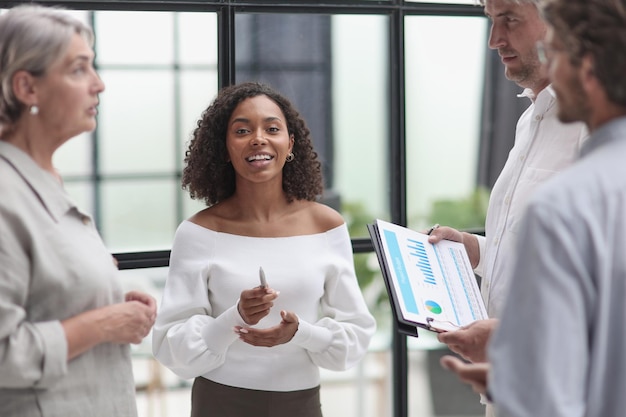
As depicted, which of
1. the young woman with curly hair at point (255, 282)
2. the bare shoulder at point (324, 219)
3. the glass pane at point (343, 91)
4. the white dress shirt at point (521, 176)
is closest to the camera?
the white dress shirt at point (521, 176)

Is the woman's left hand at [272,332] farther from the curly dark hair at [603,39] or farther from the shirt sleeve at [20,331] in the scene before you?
the curly dark hair at [603,39]

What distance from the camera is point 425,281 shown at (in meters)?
2.27

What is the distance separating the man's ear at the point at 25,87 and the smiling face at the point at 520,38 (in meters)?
1.26

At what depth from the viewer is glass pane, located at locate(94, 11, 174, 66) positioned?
2883mm

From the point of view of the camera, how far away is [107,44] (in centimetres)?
289

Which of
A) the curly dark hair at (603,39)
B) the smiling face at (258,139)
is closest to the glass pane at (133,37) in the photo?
the smiling face at (258,139)

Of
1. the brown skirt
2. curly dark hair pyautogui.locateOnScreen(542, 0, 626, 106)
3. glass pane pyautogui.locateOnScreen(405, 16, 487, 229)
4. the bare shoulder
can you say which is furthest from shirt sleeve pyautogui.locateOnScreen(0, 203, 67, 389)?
glass pane pyautogui.locateOnScreen(405, 16, 487, 229)

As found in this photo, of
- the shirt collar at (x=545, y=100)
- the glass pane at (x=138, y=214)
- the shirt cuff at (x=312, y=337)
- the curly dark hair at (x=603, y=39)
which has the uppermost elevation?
the curly dark hair at (x=603, y=39)

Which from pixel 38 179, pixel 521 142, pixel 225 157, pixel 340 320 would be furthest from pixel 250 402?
pixel 521 142

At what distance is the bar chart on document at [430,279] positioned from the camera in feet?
7.10

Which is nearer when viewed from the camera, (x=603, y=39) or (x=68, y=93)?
(x=603, y=39)

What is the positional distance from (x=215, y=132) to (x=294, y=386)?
79 cm

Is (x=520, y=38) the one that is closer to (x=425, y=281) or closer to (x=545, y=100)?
(x=545, y=100)

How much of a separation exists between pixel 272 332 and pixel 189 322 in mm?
241
